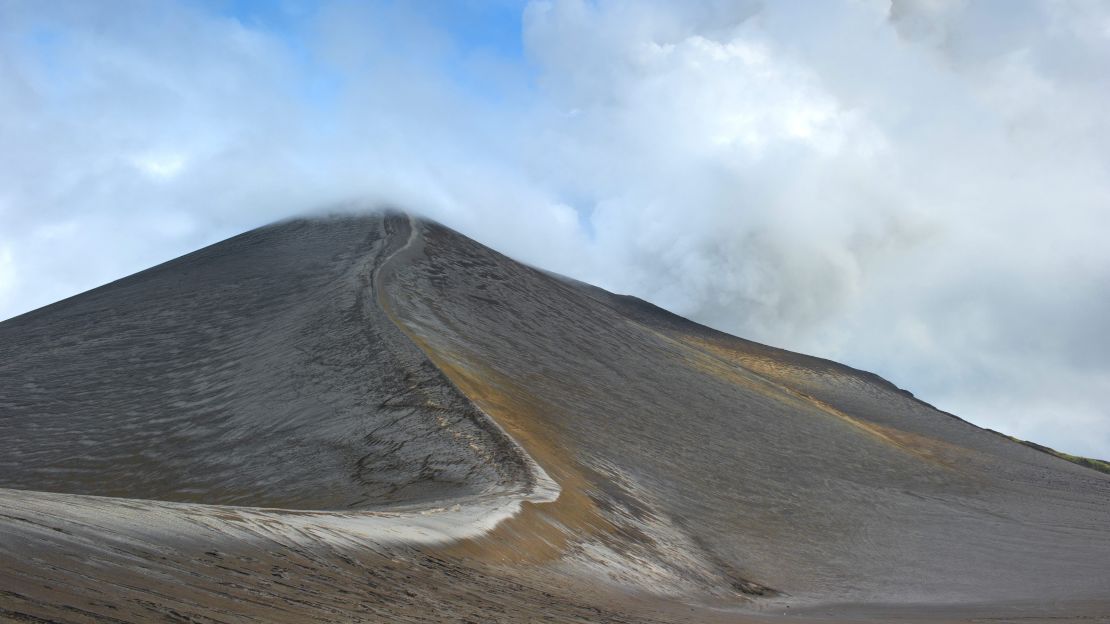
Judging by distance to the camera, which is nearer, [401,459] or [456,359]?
[401,459]

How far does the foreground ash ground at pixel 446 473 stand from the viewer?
8945mm

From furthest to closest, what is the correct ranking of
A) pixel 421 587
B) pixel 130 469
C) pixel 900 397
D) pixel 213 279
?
pixel 900 397, pixel 213 279, pixel 130 469, pixel 421 587

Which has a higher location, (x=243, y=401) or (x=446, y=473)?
(x=446, y=473)

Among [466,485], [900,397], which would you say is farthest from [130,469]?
[900,397]

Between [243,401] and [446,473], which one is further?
[243,401]

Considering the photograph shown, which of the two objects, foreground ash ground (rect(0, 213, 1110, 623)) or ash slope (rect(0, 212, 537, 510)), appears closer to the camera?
foreground ash ground (rect(0, 213, 1110, 623))

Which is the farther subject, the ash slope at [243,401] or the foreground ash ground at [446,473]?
the ash slope at [243,401]

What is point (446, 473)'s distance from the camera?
17.9 metres

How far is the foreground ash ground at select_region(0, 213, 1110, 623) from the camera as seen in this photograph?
895 cm

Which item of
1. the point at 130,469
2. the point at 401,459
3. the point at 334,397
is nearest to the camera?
the point at 401,459

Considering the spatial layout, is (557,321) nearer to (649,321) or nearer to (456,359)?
(456,359)

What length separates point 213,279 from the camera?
37781mm

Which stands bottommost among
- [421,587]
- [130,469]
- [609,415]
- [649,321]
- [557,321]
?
[130,469]

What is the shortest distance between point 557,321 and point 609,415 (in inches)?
408
